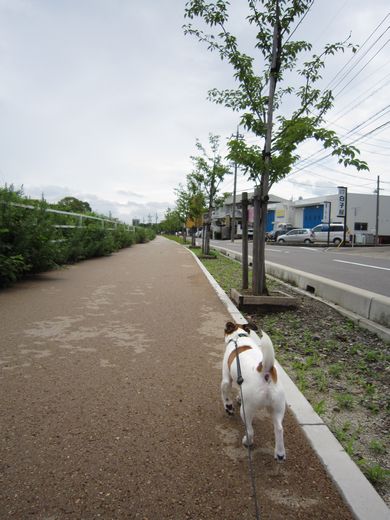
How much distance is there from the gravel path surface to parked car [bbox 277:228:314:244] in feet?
106

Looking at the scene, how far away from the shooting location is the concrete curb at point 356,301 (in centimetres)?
495

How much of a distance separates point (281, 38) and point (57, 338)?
5.64 meters

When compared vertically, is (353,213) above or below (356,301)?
above

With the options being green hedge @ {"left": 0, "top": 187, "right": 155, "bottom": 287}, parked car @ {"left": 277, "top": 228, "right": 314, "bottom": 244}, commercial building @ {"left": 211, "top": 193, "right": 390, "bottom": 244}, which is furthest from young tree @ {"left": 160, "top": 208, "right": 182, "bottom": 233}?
Result: green hedge @ {"left": 0, "top": 187, "right": 155, "bottom": 287}

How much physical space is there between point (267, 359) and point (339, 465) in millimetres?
789

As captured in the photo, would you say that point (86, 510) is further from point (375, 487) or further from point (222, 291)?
point (222, 291)

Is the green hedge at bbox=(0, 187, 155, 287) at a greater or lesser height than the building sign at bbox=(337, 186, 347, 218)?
lesser

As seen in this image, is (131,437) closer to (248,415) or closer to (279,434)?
(248,415)

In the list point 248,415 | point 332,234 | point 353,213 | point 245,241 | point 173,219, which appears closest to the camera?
point 248,415

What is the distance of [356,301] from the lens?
5.73m

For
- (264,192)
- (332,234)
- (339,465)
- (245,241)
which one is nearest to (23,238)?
(245,241)

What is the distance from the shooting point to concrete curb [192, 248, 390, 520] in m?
1.85

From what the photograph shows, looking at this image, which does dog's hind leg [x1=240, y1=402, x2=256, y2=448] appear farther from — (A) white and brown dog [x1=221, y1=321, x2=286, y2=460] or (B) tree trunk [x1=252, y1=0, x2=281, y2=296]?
(B) tree trunk [x1=252, y1=0, x2=281, y2=296]

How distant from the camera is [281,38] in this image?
5930 mm
